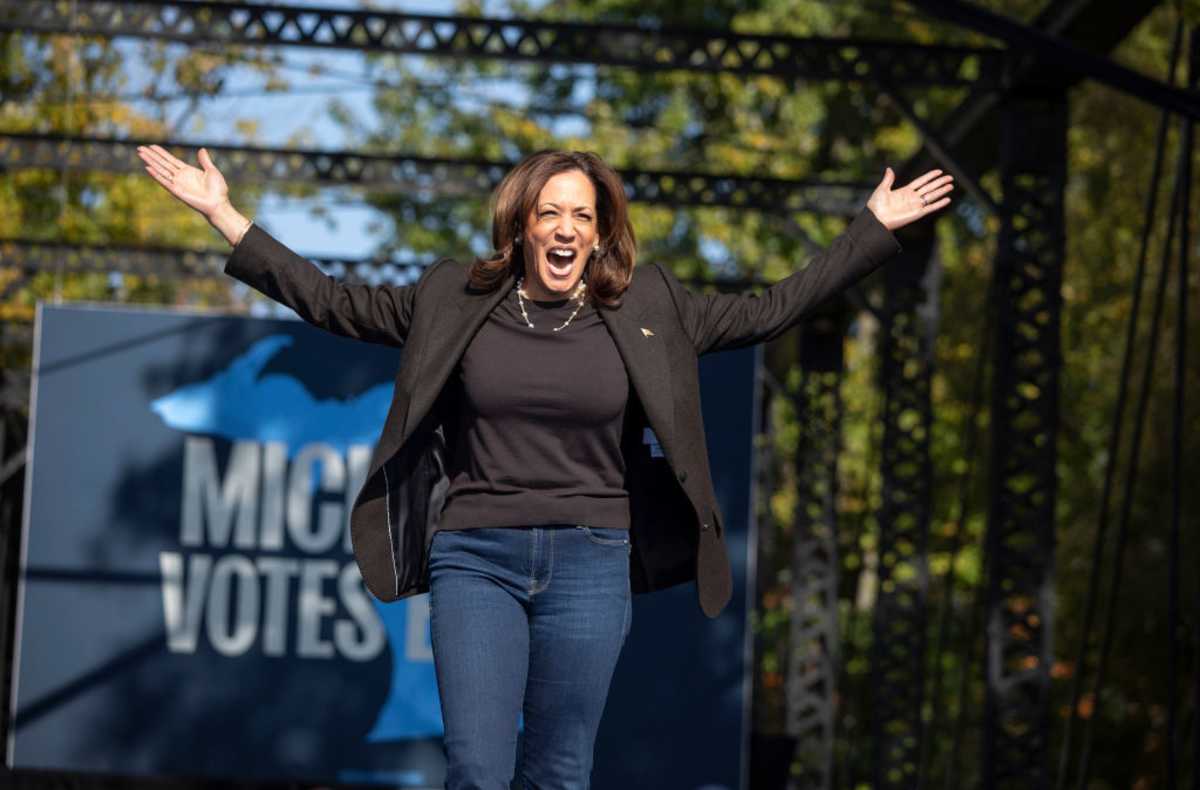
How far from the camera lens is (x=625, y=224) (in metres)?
4.35

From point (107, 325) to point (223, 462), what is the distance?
51.3 inches

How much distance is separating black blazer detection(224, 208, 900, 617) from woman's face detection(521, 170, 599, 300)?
12 centimetres

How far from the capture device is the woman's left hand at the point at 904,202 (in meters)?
4.62

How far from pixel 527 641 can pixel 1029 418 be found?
305 inches

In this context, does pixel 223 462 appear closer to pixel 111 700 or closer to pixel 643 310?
pixel 111 700

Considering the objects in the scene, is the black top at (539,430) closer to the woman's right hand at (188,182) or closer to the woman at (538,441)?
the woman at (538,441)

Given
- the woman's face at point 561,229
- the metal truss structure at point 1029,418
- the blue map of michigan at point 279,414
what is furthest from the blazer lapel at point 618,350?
the blue map of michigan at point 279,414

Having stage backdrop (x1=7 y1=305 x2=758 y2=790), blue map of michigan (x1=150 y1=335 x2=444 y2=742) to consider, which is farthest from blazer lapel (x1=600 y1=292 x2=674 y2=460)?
blue map of michigan (x1=150 y1=335 x2=444 y2=742)

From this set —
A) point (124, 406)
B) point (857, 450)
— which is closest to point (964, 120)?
point (124, 406)

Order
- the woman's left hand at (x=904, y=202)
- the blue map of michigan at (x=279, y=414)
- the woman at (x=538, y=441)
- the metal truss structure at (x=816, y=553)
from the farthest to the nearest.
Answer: the metal truss structure at (x=816, y=553), the blue map of michigan at (x=279, y=414), the woman's left hand at (x=904, y=202), the woman at (x=538, y=441)

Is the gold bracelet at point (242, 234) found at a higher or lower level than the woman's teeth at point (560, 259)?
higher

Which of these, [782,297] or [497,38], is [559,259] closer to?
[782,297]

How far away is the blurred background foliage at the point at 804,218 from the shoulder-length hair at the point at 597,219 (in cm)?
1453

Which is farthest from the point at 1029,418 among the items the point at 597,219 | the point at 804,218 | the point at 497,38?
the point at 804,218
